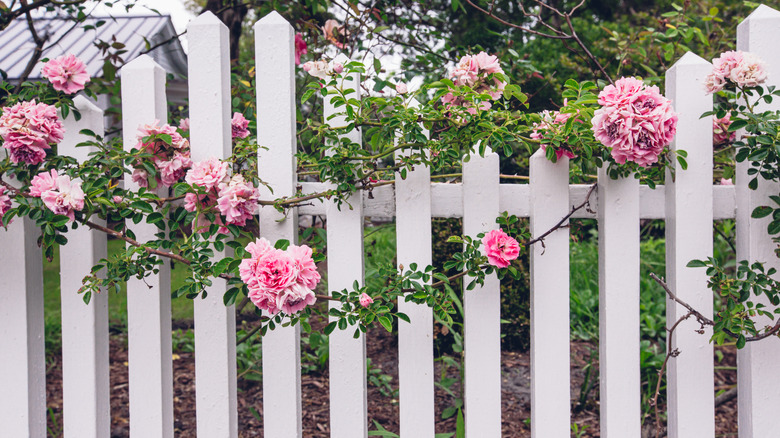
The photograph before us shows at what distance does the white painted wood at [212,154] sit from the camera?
147 centimetres

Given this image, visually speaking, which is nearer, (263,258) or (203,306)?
(263,258)

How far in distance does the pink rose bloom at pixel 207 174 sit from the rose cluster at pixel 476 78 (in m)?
0.57

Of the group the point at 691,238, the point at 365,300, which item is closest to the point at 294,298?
the point at 365,300

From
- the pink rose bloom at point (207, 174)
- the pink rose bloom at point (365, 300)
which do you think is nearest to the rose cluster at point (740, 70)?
the pink rose bloom at point (365, 300)

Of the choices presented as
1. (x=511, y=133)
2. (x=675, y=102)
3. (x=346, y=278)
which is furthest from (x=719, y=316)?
(x=346, y=278)

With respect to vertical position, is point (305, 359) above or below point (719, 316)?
below

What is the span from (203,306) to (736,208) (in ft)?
4.65

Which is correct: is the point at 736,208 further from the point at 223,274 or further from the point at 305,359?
the point at 305,359

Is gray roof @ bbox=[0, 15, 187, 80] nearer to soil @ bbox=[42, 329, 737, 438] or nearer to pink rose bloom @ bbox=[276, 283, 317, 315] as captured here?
soil @ bbox=[42, 329, 737, 438]

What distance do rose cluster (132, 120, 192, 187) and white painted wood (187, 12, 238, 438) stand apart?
5 cm

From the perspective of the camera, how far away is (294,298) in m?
1.22

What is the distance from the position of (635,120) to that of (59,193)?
1.32m

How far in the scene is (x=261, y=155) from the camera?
4.83 ft

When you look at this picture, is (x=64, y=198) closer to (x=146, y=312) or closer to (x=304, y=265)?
(x=146, y=312)
